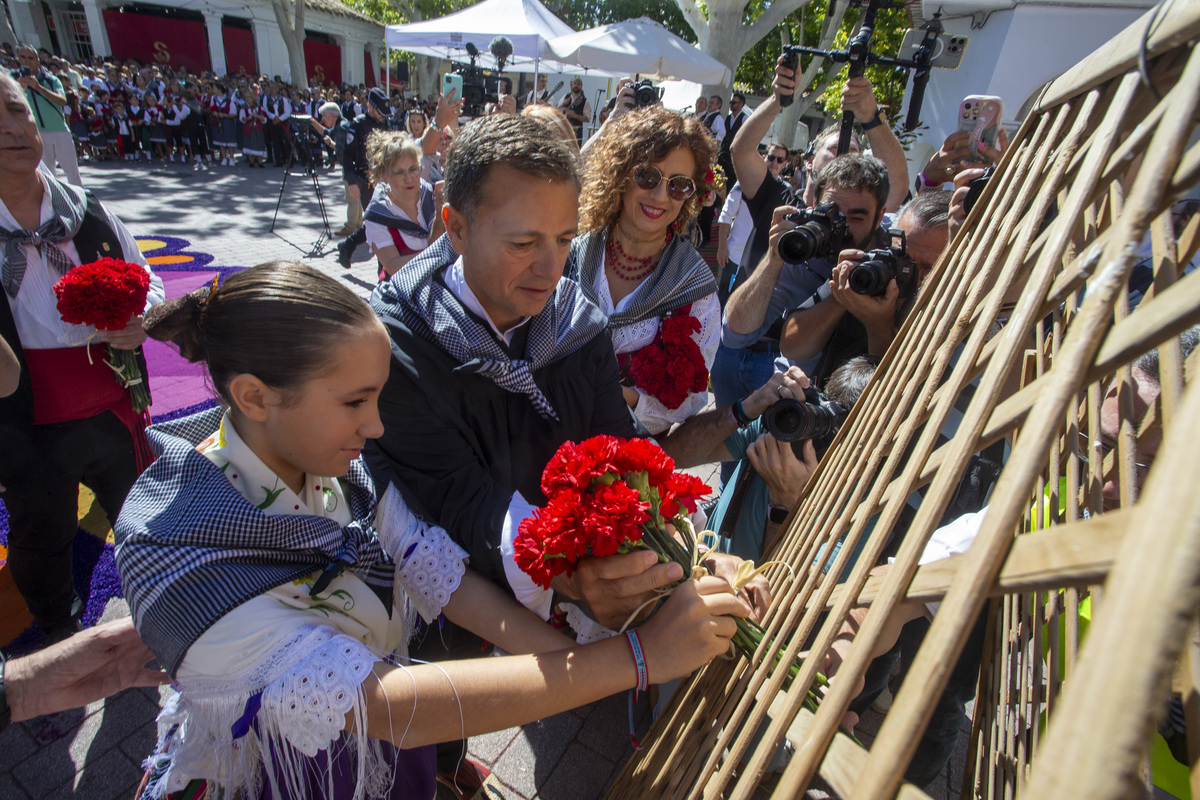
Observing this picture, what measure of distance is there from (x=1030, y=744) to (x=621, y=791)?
2.83 feet

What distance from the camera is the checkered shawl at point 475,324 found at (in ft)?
5.08

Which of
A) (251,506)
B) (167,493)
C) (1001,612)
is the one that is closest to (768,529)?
(1001,612)

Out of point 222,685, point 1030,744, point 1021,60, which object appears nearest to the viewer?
point 222,685

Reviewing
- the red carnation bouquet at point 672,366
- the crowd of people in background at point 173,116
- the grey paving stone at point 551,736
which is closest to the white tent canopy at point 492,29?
the crowd of people in background at point 173,116

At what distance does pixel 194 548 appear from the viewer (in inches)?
43.9

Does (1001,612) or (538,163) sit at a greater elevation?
(538,163)

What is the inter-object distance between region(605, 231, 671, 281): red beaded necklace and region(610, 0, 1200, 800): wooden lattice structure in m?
1.45

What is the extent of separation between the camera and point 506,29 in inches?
416

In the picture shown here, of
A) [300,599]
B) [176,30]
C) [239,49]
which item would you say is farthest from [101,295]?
[176,30]

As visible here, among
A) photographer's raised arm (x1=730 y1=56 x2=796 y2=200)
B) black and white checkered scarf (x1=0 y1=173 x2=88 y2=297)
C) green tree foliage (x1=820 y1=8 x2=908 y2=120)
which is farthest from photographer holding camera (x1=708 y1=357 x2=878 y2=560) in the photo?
green tree foliage (x1=820 y1=8 x2=908 y2=120)

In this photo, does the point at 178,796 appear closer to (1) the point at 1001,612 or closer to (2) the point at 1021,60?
(1) the point at 1001,612

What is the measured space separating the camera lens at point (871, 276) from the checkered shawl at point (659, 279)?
1.92ft

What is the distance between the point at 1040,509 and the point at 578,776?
1909 millimetres

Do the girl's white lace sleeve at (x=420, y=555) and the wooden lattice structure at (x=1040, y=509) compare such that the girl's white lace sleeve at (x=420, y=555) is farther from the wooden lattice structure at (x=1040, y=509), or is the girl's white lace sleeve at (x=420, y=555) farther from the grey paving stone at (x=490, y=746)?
the grey paving stone at (x=490, y=746)
